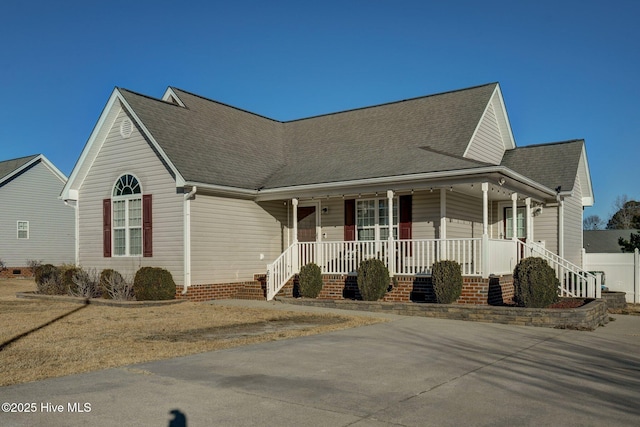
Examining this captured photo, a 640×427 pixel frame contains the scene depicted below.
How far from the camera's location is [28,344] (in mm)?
9711

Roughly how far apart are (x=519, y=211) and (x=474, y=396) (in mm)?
15594

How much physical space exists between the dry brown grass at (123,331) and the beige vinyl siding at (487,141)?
817 cm

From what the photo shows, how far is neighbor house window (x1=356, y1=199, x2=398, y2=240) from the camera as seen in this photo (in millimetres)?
18500

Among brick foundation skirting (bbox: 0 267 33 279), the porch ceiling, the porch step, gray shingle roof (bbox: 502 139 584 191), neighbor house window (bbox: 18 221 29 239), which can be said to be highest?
gray shingle roof (bbox: 502 139 584 191)

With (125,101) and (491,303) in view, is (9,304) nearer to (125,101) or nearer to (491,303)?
(125,101)

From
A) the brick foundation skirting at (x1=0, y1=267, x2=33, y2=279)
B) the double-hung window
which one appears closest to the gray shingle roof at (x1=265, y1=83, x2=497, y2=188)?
the double-hung window

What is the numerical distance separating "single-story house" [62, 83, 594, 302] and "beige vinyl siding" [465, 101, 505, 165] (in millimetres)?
99

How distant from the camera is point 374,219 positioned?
18.9 metres

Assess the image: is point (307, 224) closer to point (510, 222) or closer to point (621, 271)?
point (510, 222)

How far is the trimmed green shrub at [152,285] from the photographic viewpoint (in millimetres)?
16656

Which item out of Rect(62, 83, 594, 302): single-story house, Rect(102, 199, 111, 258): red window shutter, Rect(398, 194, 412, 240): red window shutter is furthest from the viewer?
Rect(102, 199, 111, 258): red window shutter

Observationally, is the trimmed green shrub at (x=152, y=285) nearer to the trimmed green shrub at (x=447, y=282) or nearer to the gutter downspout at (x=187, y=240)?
the gutter downspout at (x=187, y=240)

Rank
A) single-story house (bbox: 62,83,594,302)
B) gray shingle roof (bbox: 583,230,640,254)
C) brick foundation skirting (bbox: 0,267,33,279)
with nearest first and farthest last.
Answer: single-story house (bbox: 62,83,594,302) < brick foundation skirting (bbox: 0,267,33,279) < gray shingle roof (bbox: 583,230,640,254)

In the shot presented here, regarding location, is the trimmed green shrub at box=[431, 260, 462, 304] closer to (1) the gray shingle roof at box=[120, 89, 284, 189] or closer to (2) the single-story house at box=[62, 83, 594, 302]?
(2) the single-story house at box=[62, 83, 594, 302]
